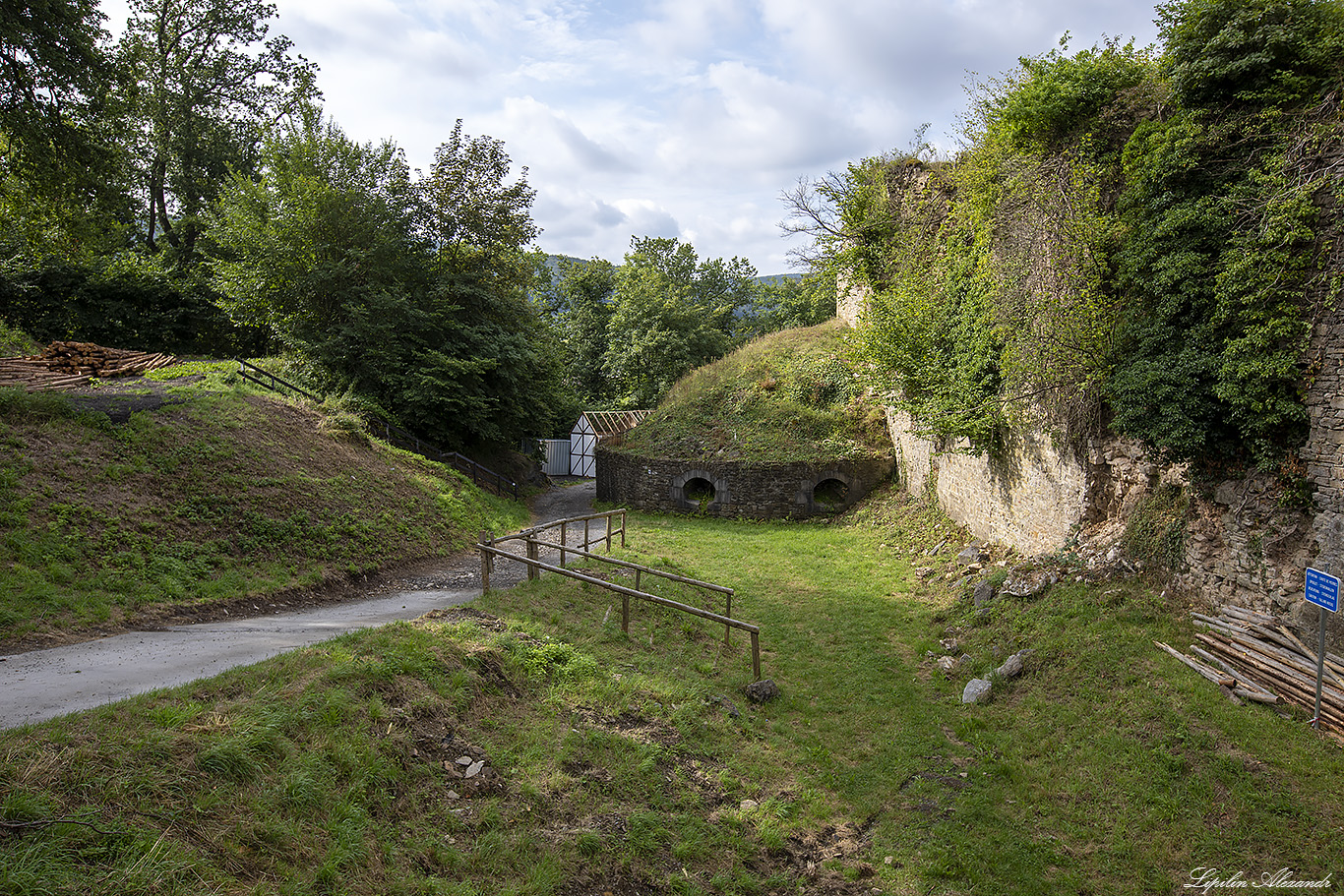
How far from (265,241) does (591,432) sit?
50.1 ft

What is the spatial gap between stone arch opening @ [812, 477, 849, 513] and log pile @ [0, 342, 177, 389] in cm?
1752

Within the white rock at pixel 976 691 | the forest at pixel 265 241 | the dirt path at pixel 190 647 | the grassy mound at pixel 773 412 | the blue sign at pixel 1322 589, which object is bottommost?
the white rock at pixel 976 691

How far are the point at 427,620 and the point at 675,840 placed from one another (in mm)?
3938

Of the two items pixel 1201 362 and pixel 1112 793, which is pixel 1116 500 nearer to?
pixel 1201 362

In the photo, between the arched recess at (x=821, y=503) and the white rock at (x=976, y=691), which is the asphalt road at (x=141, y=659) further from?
the arched recess at (x=821, y=503)

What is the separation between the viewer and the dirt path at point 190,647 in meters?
5.40

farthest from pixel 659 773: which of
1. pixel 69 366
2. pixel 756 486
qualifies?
pixel 69 366

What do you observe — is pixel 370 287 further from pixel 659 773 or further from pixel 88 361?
pixel 659 773

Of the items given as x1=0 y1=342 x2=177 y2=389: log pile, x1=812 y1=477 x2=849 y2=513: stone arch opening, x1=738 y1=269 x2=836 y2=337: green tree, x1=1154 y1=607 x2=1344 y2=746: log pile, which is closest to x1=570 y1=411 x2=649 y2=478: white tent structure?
x1=812 y1=477 x2=849 y2=513: stone arch opening

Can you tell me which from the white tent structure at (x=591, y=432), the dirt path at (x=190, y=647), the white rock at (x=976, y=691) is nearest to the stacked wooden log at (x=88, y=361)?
the dirt path at (x=190, y=647)

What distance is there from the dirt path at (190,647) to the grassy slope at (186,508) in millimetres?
602

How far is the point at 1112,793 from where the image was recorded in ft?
19.7

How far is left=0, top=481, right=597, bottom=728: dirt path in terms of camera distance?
5.40 metres

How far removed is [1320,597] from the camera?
5910mm
